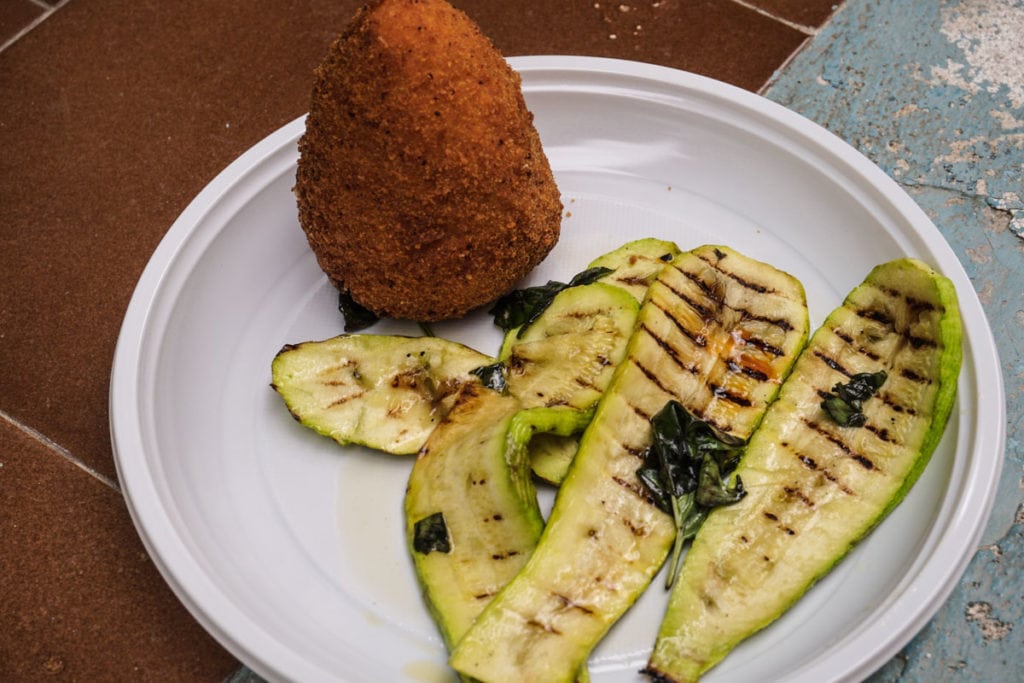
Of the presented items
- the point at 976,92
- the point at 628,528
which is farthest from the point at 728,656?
the point at 976,92

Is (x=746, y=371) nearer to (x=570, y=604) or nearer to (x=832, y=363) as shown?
(x=832, y=363)

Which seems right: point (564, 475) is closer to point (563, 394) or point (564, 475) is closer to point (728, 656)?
point (563, 394)

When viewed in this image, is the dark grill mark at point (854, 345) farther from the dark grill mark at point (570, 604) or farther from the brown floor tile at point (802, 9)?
the brown floor tile at point (802, 9)

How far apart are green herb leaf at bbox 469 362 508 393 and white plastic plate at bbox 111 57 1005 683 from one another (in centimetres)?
Answer: 18

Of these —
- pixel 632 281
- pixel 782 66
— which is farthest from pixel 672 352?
pixel 782 66

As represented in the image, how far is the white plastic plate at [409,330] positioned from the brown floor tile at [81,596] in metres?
0.27

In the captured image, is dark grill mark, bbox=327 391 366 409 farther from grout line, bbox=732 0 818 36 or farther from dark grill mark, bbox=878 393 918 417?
grout line, bbox=732 0 818 36

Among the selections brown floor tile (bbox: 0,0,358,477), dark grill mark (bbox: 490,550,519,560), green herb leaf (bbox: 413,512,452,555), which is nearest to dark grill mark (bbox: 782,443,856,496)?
dark grill mark (bbox: 490,550,519,560)

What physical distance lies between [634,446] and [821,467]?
39 centimetres

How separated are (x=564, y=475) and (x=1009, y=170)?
1.75 m

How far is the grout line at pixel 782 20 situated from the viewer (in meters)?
3.26

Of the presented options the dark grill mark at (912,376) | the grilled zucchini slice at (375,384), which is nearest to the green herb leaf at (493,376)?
the grilled zucchini slice at (375,384)

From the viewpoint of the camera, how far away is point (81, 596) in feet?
6.98

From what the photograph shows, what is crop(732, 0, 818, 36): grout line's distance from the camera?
3.26m
